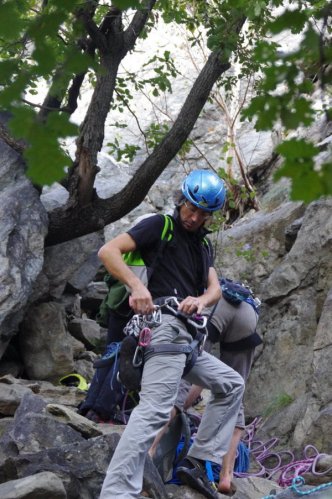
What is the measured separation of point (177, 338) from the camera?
17.2 ft

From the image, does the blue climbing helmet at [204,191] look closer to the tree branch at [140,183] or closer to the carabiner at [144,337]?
the carabiner at [144,337]

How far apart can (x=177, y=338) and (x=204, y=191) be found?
96cm

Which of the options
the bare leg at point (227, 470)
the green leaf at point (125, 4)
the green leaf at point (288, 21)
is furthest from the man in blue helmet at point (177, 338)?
the green leaf at point (288, 21)

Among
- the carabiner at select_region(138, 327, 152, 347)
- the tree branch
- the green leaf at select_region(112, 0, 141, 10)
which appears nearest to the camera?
the green leaf at select_region(112, 0, 141, 10)

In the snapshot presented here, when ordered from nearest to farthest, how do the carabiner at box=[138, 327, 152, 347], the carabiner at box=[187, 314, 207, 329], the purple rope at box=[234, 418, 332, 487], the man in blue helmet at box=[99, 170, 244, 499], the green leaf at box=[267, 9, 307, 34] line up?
1. the green leaf at box=[267, 9, 307, 34]
2. the man in blue helmet at box=[99, 170, 244, 499]
3. the carabiner at box=[138, 327, 152, 347]
4. the carabiner at box=[187, 314, 207, 329]
5. the purple rope at box=[234, 418, 332, 487]

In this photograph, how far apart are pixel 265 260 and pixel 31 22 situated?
29.2 feet

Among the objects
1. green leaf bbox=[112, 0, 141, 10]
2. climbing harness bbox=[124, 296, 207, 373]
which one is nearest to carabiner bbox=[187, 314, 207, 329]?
climbing harness bbox=[124, 296, 207, 373]

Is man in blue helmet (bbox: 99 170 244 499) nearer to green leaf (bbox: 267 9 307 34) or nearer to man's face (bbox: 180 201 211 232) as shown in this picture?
man's face (bbox: 180 201 211 232)

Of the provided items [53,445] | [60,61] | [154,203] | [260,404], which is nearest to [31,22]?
[60,61]

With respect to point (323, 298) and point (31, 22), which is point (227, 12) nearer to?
point (323, 298)

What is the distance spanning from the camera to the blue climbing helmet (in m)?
5.47

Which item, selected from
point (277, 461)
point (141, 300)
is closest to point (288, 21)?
point (141, 300)

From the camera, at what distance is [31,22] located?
86.4 inches

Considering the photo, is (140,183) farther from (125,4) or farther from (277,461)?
(125,4)
